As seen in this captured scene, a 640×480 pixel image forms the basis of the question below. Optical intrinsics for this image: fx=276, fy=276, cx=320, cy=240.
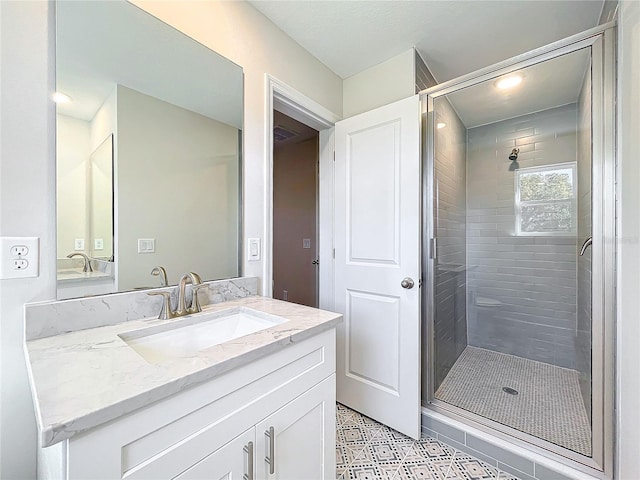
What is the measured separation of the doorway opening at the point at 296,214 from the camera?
10.5 feet

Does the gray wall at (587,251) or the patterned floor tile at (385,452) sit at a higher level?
the gray wall at (587,251)

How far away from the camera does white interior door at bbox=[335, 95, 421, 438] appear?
163 cm

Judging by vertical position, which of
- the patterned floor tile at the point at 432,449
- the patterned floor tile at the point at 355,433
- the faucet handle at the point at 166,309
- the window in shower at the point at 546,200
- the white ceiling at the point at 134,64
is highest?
the white ceiling at the point at 134,64

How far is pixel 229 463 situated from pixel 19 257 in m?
0.87

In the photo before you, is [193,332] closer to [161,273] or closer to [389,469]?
[161,273]

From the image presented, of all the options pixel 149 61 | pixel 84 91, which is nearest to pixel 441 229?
pixel 149 61

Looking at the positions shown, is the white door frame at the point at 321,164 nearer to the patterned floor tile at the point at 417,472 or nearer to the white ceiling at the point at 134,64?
the white ceiling at the point at 134,64

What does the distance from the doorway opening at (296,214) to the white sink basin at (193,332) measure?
1920 millimetres

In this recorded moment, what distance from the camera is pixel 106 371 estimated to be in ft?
2.08

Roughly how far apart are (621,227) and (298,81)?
1.78 m

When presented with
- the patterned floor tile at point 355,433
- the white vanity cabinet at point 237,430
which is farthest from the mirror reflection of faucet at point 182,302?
the patterned floor tile at point 355,433

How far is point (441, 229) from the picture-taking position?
200 centimetres

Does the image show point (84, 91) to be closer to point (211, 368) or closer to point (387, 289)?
point (211, 368)

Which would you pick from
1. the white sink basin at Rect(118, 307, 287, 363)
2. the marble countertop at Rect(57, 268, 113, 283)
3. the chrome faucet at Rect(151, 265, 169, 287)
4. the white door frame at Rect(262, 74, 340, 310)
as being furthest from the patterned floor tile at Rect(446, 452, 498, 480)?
the marble countertop at Rect(57, 268, 113, 283)
